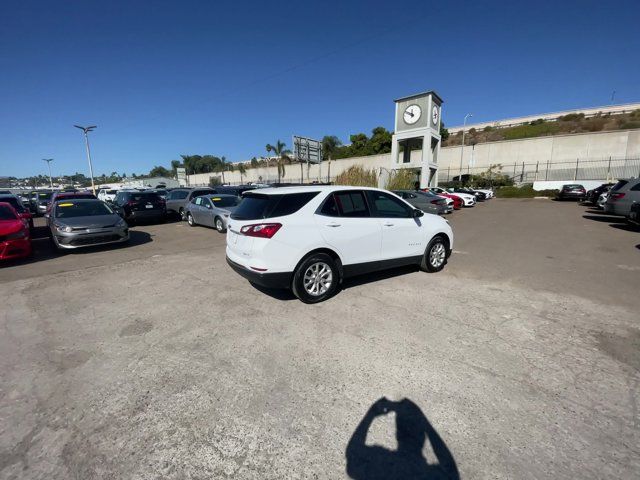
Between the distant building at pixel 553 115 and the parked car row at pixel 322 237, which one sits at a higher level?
the distant building at pixel 553 115

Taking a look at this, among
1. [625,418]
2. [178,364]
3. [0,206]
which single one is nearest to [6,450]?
[178,364]

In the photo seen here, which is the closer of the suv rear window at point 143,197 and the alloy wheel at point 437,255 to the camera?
the alloy wheel at point 437,255

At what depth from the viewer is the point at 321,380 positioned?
280 cm

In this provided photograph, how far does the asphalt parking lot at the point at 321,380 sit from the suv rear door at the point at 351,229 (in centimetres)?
58

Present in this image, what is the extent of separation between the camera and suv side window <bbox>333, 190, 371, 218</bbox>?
4.69 metres

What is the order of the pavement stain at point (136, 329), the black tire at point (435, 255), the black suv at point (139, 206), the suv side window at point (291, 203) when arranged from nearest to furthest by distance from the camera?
the pavement stain at point (136, 329) → the suv side window at point (291, 203) → the black tire at point (435, 255) → the black suv at point (139, 206)

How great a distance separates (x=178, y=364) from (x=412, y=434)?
92.8 inches

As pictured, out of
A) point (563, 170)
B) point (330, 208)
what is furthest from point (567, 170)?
point (330, 208)

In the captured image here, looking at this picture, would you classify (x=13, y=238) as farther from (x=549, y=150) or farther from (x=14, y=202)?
(x=549, y=150)

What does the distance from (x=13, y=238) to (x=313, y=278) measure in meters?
7.41

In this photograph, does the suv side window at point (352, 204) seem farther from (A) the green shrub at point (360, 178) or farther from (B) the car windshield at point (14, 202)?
(A) the green shrub at point (360, 178)

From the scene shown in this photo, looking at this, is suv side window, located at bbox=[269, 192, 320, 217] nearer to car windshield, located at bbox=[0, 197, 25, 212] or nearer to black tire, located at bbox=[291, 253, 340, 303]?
black tire, located at bbox=[291, 253, 340, 303]

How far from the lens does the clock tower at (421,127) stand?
28.1 metres

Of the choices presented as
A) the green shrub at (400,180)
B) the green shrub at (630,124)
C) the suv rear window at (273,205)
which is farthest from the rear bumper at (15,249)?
the green shrub at (630,124)
